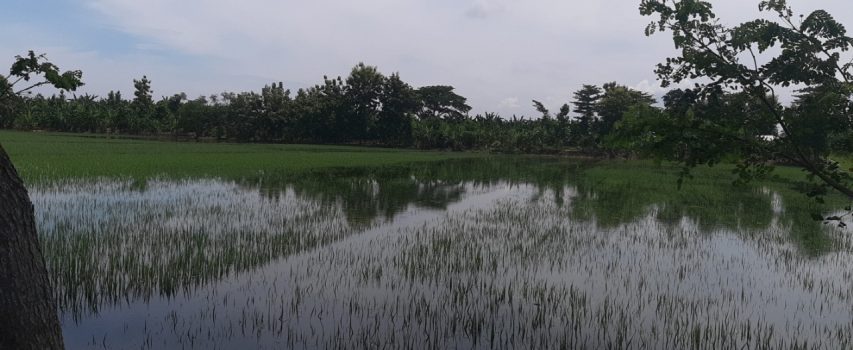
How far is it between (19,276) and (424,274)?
552 centimetres

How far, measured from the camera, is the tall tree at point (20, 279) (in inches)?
68.4

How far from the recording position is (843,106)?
262 centimetres

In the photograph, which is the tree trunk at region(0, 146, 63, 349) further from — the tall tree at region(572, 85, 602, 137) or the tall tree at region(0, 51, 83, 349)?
the tall tree at region(572, 85, 602, 137)

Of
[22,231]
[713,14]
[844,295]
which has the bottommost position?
[844,295]

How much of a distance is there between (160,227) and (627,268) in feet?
24.5

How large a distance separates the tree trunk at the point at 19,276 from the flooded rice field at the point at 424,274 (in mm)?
2854

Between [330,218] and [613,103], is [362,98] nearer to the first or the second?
[613,103]

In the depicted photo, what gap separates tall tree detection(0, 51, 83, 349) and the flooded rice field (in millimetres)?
2840

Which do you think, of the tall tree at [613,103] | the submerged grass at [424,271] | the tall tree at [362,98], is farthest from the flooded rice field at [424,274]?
the tall tree at [362,98]

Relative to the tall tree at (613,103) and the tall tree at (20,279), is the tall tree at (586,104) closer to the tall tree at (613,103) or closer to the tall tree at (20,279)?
the tall tree at (613,103)

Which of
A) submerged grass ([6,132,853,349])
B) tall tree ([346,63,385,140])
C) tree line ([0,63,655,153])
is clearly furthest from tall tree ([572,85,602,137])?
submerged grass ([6,132,853,349])

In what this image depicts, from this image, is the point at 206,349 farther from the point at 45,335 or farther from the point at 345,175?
the point at 345,175

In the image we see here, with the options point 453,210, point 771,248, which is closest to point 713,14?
point 771,248

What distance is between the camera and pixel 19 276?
179 centimetres
